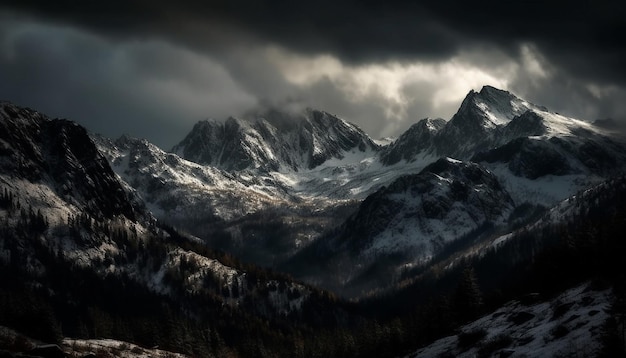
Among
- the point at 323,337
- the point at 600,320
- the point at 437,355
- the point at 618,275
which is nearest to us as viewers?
the point at 600,320

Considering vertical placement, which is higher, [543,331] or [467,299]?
[467,299]

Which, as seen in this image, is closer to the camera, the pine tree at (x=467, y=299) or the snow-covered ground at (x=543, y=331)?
the snow-covered ground at (x=543, y=331)

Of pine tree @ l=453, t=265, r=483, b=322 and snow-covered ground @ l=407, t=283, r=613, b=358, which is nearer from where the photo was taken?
snow-covered ground @ l=407, t=283, r=613, b=358

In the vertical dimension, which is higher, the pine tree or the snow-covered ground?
the pine tree

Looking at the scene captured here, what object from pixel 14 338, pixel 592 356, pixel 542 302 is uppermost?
pixel 14 338

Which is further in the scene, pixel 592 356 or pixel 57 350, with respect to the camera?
pixel 57 350

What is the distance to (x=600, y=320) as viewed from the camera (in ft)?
153

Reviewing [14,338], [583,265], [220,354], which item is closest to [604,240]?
[583,265]

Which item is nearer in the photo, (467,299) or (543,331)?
(543,331)

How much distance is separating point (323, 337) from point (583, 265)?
12401cm

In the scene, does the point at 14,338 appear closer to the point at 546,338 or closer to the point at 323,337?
the point at 546,338

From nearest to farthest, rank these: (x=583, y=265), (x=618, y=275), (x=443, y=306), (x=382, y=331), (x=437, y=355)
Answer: (x=618, y=275) → (x=437, y=355) → (x=583, y=265) → (x=443, y=306) → (x=382, y=331)

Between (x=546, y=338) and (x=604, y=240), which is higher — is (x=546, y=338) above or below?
below

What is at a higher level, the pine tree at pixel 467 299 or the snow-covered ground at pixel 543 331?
the pine tree at pixel 467 299
